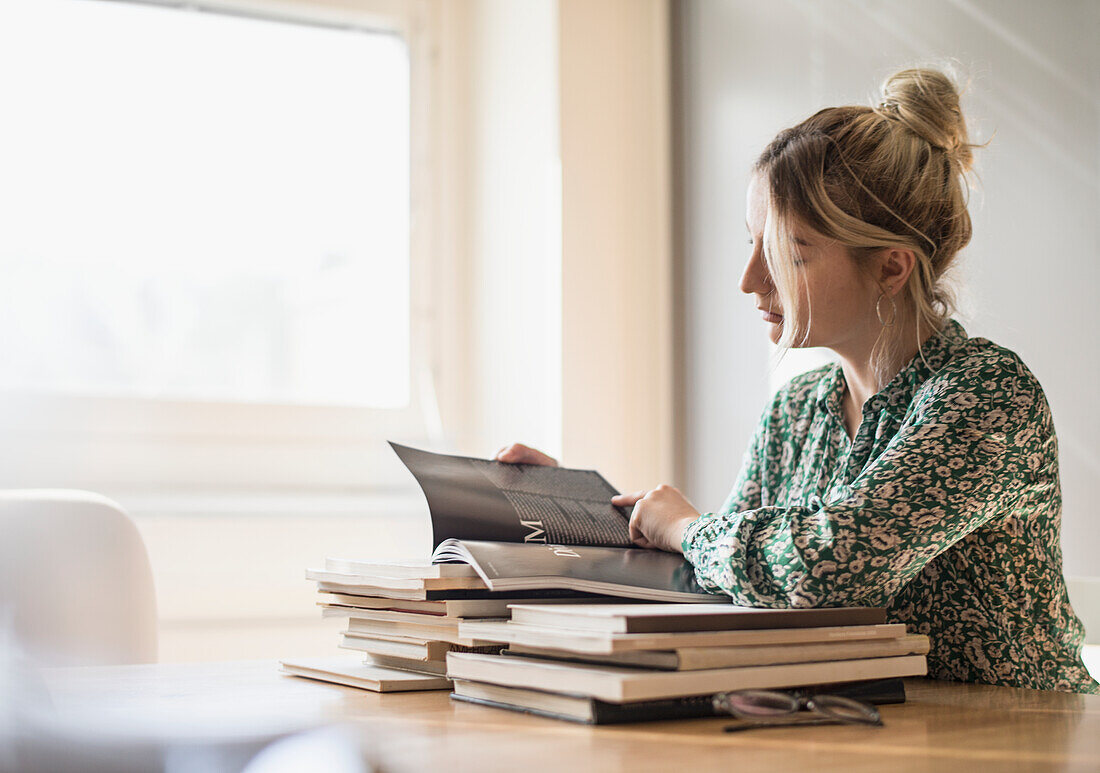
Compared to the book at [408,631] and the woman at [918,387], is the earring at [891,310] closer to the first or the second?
the woman at [918,387]

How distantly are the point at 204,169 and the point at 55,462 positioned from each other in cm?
71

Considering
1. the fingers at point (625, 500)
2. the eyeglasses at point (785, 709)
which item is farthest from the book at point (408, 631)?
the fingers at point (625, 500)

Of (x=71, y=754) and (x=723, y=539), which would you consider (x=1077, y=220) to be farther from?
(x=71, y=754)

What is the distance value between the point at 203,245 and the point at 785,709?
2009 millimetres

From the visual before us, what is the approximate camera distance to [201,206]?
95.3 inches

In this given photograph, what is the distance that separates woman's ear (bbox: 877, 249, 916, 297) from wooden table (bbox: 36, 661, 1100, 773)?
40 cm

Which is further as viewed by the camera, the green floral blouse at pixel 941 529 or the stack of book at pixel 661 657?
the green floral blouse at pixel 941 529

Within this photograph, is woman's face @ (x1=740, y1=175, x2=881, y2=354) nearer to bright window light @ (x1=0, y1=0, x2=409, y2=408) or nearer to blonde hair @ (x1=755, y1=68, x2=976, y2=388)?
blonde hair @ (x1=755, y1=68, x2=976, y2=388)

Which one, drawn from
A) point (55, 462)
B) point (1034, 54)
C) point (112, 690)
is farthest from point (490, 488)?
point (55, 462)

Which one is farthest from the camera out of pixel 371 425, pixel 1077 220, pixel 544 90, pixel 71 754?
pixel 371 425

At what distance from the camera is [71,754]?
0.67 metres

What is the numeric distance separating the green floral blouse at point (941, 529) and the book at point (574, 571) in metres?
0.04

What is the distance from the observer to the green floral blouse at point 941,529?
2.86 feet

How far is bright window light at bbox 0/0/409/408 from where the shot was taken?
7.50 feet
